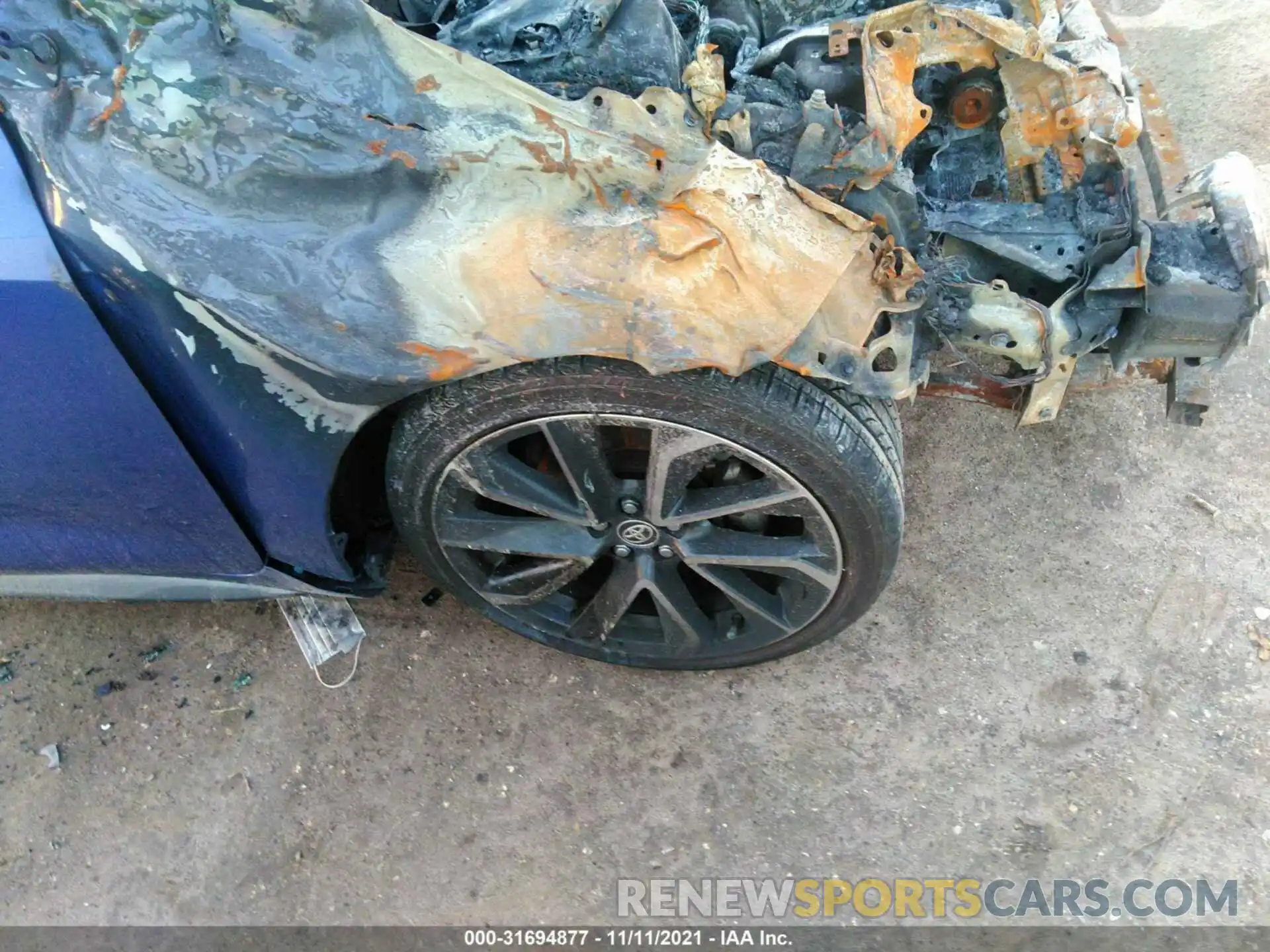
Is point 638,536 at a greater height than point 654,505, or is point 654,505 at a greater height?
point 654,505

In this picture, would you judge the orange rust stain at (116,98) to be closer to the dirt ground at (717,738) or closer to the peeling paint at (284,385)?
the peeling paint at (284,385)

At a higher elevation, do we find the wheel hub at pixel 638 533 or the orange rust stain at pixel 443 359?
the orange rust stain at pixel 443 359

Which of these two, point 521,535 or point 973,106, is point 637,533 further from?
point 973,106

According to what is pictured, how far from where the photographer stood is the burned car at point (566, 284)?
1.50m

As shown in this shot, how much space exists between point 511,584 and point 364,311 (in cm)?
82

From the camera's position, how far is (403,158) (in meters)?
1.51

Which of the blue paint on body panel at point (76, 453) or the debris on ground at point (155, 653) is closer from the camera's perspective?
the blue paint on body panel at point (76, 453)

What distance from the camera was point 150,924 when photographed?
2139mm

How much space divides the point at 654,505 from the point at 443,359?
528 mm

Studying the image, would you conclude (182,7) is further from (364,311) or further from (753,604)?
(753,604)

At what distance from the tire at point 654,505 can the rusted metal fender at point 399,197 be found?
13cm

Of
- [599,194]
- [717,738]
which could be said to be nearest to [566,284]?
[599,194]

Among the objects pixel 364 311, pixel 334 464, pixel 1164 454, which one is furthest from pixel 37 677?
pixel 1164 454

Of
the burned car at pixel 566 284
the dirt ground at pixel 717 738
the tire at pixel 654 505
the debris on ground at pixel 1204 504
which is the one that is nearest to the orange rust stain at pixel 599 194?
the burned car at pixel 566 284
